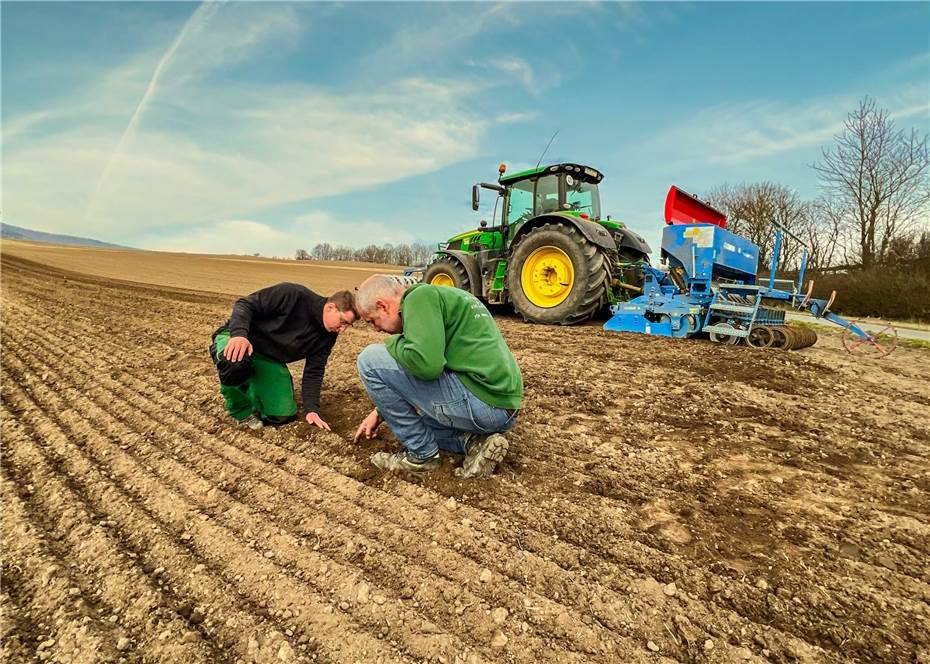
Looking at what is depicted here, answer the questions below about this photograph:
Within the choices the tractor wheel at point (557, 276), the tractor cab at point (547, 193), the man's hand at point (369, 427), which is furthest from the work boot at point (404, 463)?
the tractor cab at point (547, 193)

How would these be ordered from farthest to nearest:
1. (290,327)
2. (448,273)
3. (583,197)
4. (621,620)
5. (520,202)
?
1. (448,273)
2. (520,202)
3. (583,197)
4. (290,327)
5. (621,620)

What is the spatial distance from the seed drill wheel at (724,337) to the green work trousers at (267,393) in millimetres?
4796

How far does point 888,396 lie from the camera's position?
397 cm

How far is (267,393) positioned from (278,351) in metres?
0.28

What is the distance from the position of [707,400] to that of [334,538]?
9.43 feet

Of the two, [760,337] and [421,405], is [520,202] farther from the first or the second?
[421,405]

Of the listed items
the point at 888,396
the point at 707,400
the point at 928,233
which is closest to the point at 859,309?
the point at 928,233

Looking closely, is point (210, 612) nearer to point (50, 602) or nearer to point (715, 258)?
point (50, 602)

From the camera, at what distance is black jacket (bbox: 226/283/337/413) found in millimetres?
2980

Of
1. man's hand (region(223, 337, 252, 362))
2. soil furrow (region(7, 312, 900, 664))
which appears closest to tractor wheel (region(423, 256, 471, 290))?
man's hand (region(223, 337, 252, 362))

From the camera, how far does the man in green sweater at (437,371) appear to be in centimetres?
211

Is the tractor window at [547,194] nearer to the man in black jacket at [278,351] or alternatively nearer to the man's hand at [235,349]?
the man in black jacket at [278,351]

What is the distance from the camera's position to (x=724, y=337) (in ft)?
19.2

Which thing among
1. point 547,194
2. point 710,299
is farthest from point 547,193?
point 710,299
